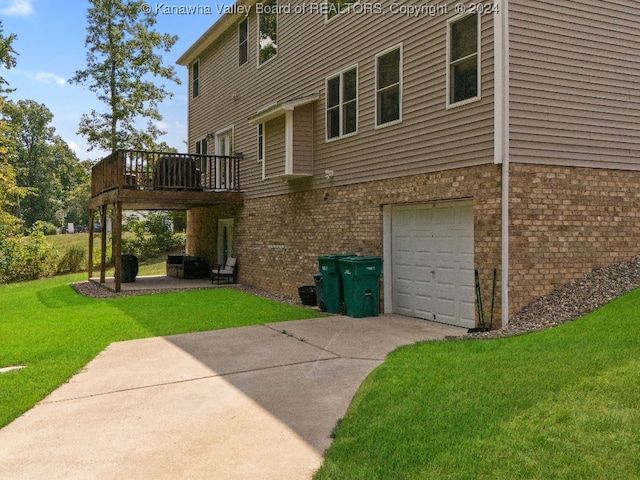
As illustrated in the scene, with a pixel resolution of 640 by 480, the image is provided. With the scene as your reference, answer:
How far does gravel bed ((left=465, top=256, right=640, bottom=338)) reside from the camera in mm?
7531

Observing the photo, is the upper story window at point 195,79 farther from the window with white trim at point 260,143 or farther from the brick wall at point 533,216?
the brick wall at point 533,216

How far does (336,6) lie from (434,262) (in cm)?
641

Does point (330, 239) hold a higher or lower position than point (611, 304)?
higher

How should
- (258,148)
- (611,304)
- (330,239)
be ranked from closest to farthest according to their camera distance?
(611,304), (330,239), (258,148)

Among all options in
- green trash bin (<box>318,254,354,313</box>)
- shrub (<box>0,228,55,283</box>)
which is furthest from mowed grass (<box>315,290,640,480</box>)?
shrub (<box>0,228,55,283</box>)

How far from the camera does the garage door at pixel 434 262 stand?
28.6ft

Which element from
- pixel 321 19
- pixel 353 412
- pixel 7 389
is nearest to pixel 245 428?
pixel 353 412

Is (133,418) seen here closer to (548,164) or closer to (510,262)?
(510,262)

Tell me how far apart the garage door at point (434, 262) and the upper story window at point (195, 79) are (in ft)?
45.3

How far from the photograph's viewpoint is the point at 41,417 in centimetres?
472

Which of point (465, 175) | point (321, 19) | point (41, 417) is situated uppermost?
point (321, 19)

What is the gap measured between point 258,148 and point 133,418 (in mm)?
11835

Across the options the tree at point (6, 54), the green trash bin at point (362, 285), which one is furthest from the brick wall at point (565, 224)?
the tree at point (6, 54)

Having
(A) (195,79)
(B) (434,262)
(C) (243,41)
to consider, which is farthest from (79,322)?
(A) (195,79)
